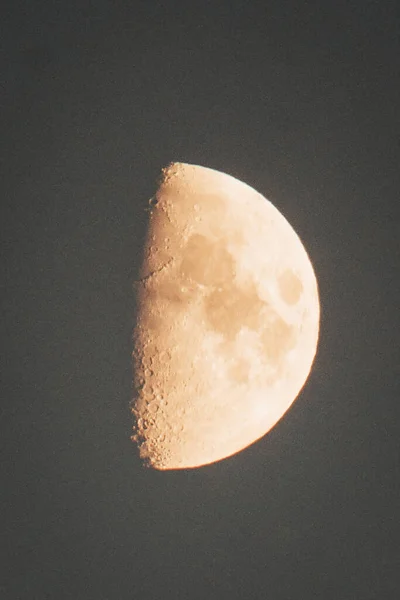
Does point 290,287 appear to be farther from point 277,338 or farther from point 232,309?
point 232,309

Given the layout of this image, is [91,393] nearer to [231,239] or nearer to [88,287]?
[88,287]

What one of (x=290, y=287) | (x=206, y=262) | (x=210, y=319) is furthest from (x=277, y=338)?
(x=206, y=262)

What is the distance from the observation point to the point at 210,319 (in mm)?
3209

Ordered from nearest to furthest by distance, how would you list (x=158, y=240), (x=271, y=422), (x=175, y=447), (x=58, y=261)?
(x=58, y=261), (x=158, y=240), (x=175, y=447), (x=271, y=422)

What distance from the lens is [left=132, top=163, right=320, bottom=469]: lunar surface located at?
319cm

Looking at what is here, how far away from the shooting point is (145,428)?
338 centimetres

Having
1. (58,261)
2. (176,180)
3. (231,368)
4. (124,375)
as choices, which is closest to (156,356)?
(124,375)

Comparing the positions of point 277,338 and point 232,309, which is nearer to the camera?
point 232,309

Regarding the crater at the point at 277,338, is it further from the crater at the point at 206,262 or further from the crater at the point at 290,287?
the crater at the point at 206,262

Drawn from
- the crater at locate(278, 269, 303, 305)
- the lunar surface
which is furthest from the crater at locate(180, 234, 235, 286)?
the crater at locate(278, 269, 303, 305)

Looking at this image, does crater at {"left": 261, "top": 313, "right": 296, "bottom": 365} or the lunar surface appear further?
crater at {"left": 261, "top": 313, "right": 296, "bottom": 365}

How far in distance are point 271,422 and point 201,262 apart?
120 centimetres

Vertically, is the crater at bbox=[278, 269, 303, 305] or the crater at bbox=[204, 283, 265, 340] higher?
the crater at bbox=[278, 269, 303, 305]

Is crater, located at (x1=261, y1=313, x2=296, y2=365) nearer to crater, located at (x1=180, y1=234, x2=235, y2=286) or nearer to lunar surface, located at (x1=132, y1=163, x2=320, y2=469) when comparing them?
lunar surface, located at (x1=132, y1=163, x2=320, y2=469)
